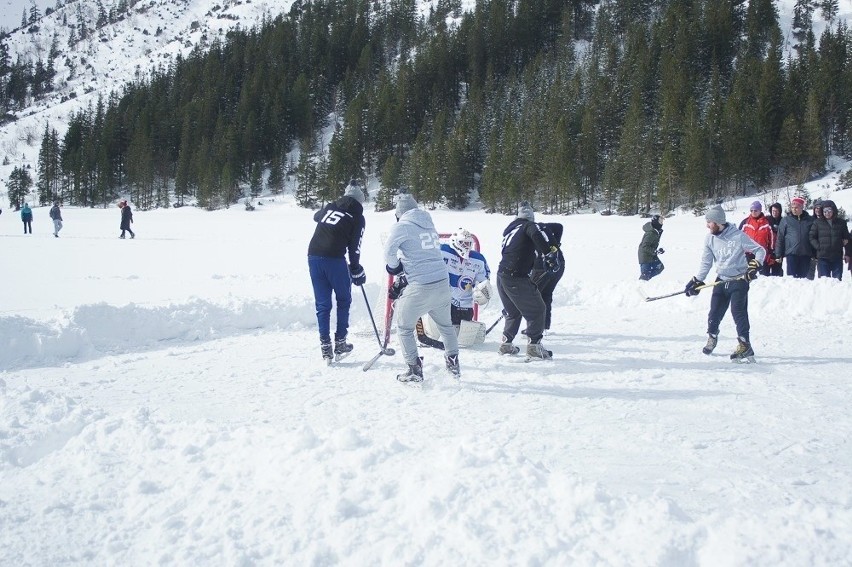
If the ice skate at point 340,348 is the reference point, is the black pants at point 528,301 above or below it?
above

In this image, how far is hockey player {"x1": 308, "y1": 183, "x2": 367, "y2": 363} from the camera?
5.73 metres

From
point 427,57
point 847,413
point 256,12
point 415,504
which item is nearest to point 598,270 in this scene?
point 847,413

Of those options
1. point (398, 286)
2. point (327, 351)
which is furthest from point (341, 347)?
point (398, 286)

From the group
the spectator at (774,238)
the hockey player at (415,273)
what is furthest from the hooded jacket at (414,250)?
the spectator at (774,238)

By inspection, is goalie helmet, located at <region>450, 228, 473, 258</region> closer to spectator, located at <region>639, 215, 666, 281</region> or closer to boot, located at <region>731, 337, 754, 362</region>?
boot, located at <region>731, 337, 754, 362</region>

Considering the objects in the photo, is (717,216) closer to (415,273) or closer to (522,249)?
(522,249)

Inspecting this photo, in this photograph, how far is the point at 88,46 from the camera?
137750mm

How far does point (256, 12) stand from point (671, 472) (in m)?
155

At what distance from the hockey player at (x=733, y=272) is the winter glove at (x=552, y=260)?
1625 mm

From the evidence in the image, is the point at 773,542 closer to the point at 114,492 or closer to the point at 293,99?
the point at 114,492

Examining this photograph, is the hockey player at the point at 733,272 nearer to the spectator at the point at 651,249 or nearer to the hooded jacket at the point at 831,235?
the spectator at the point at 651,249

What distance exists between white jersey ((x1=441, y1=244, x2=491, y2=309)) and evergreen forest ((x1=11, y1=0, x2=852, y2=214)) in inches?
1519

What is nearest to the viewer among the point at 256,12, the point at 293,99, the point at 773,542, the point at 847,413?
the point at 773,542

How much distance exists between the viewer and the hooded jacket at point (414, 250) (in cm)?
495
